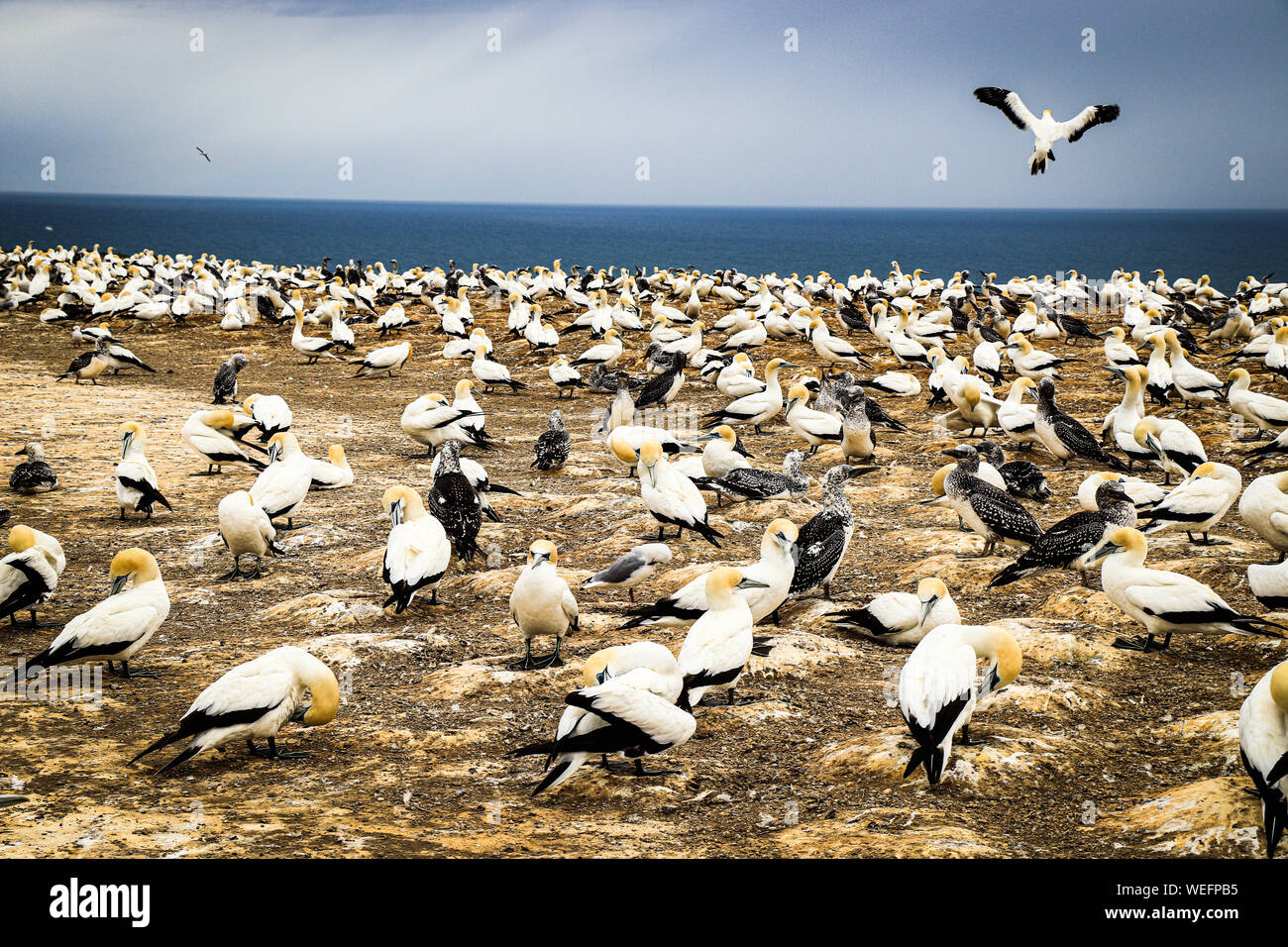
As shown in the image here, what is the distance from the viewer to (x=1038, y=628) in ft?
23.8

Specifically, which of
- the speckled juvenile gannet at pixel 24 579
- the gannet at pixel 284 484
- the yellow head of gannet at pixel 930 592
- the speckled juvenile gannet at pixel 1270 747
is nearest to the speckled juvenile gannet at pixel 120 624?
the speckled juvenile gannet at pixel 24 579

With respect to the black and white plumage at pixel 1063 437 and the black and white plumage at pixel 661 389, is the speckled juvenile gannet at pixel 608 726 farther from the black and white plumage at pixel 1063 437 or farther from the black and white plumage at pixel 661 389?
the black and white plumage at pixel 661 389

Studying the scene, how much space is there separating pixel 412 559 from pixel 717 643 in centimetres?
313

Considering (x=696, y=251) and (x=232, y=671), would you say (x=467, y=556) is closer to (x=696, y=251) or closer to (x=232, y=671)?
(x=232, y=671)

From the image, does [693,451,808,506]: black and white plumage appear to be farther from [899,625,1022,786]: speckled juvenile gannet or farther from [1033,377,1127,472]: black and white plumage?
[899,625,1022,786]: speckled juvenile gannet

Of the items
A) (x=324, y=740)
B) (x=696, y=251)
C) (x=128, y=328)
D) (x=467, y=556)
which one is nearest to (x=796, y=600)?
(x=467, y=556)

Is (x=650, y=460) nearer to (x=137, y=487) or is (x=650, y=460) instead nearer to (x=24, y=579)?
(x=24, y=579)

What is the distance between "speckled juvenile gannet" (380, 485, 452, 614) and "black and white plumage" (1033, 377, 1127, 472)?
815 centimetres

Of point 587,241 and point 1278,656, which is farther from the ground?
point 587,241

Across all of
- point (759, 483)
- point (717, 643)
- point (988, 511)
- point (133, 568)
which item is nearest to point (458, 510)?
point (133, 568)

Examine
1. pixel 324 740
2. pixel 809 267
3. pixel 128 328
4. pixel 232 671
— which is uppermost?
pixel 809 267

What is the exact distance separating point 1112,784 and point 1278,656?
2338 mm

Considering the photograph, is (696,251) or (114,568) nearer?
(114,568)

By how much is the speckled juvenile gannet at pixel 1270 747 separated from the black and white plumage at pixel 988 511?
13.9ft
